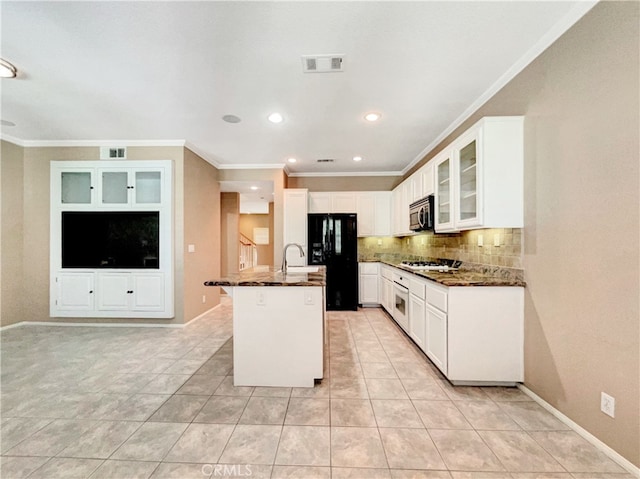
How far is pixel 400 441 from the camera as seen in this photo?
1.64 meters

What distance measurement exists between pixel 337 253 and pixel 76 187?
4.25m

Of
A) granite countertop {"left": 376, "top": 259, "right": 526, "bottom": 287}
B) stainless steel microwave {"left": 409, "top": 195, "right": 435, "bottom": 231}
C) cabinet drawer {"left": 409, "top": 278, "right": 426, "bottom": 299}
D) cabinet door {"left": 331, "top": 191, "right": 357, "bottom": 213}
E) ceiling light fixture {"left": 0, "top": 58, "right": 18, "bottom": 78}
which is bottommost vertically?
cabinet drawer {"left": 409, "top": 278, "right": 426, "bottom": 299}

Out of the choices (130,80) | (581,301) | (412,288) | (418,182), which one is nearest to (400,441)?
(581,301)

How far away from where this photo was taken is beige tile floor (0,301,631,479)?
145 centimetres

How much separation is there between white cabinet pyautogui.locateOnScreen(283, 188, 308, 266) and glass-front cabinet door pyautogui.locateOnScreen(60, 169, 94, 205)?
298 cm

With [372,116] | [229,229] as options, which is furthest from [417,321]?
[229,229]

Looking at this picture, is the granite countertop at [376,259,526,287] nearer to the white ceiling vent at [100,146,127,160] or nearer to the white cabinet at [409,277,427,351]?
the white cabinet at [409,277,427,351]

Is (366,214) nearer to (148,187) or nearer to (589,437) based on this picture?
(148,187)

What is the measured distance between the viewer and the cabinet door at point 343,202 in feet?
17.2

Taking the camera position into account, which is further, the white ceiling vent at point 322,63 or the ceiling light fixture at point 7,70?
the ceiling light fixture at point 7,70

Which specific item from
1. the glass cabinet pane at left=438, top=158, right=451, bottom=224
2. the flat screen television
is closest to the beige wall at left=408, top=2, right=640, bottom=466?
the glass cabinet pane at left=438, top=158, right=451, bottom=224

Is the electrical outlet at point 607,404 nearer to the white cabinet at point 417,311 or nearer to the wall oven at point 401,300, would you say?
the white cabinet at point 417,311

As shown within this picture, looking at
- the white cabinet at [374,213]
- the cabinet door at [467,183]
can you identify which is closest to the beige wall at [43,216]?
the white cabinet at [374,213]

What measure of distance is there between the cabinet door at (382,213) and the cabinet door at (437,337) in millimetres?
2734
